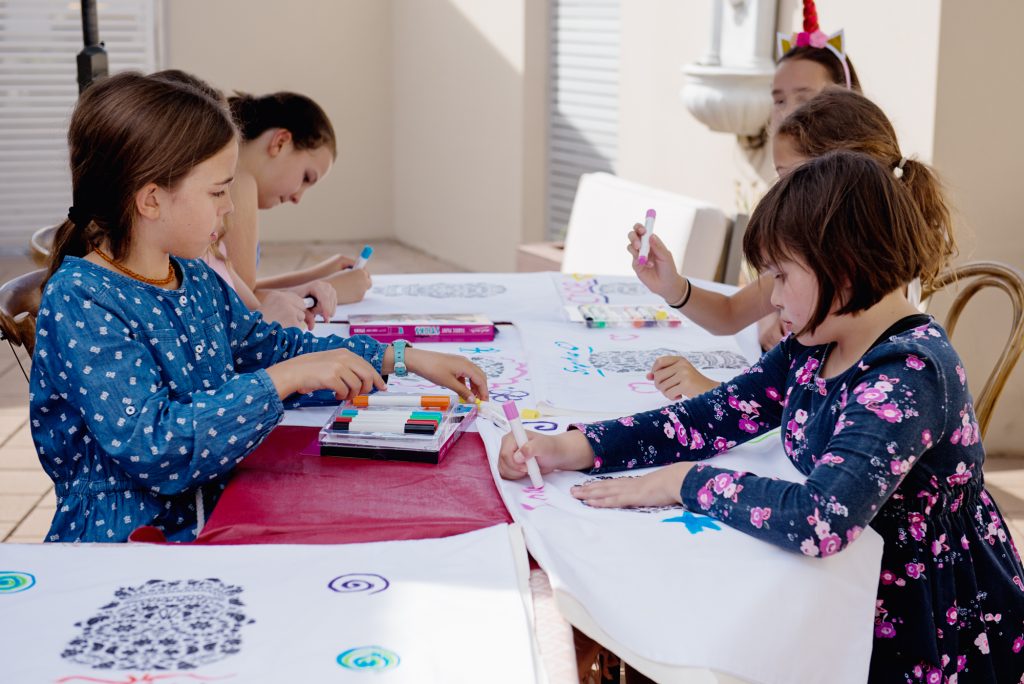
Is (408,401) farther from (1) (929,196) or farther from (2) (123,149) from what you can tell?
(1) (929,196)

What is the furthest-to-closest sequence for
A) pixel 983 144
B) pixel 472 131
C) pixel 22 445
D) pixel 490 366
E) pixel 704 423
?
1. pixel 472 131
2. pixel 22 445
3. pixel 983 144
4. pixel 490 366
5. pixel 704 423

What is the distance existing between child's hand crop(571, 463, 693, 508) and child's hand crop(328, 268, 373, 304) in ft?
4.07

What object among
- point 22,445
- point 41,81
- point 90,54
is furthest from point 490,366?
point 41,81

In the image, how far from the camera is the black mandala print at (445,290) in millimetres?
2555

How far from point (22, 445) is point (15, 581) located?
283 cm

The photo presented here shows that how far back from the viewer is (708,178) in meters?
4.53

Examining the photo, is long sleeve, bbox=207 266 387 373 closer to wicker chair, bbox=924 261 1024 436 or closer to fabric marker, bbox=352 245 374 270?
fabric marker, bbox=352 245 374 270

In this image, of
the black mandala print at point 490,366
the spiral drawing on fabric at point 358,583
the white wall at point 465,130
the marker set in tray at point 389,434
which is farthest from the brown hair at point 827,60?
the white wall at point 465,130

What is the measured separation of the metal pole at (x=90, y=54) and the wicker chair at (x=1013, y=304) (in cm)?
221

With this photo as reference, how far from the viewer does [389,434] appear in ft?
4.86

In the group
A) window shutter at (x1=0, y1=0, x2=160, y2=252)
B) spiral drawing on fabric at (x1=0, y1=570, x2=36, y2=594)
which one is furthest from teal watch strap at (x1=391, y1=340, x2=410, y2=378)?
window shutter at (x1=0, y1=0, x2=160, y2=252)

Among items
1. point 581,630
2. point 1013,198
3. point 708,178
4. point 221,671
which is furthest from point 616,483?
point 708,178

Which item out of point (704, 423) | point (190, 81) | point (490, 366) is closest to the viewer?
point (704, 423)

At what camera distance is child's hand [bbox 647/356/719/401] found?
5.77ft
